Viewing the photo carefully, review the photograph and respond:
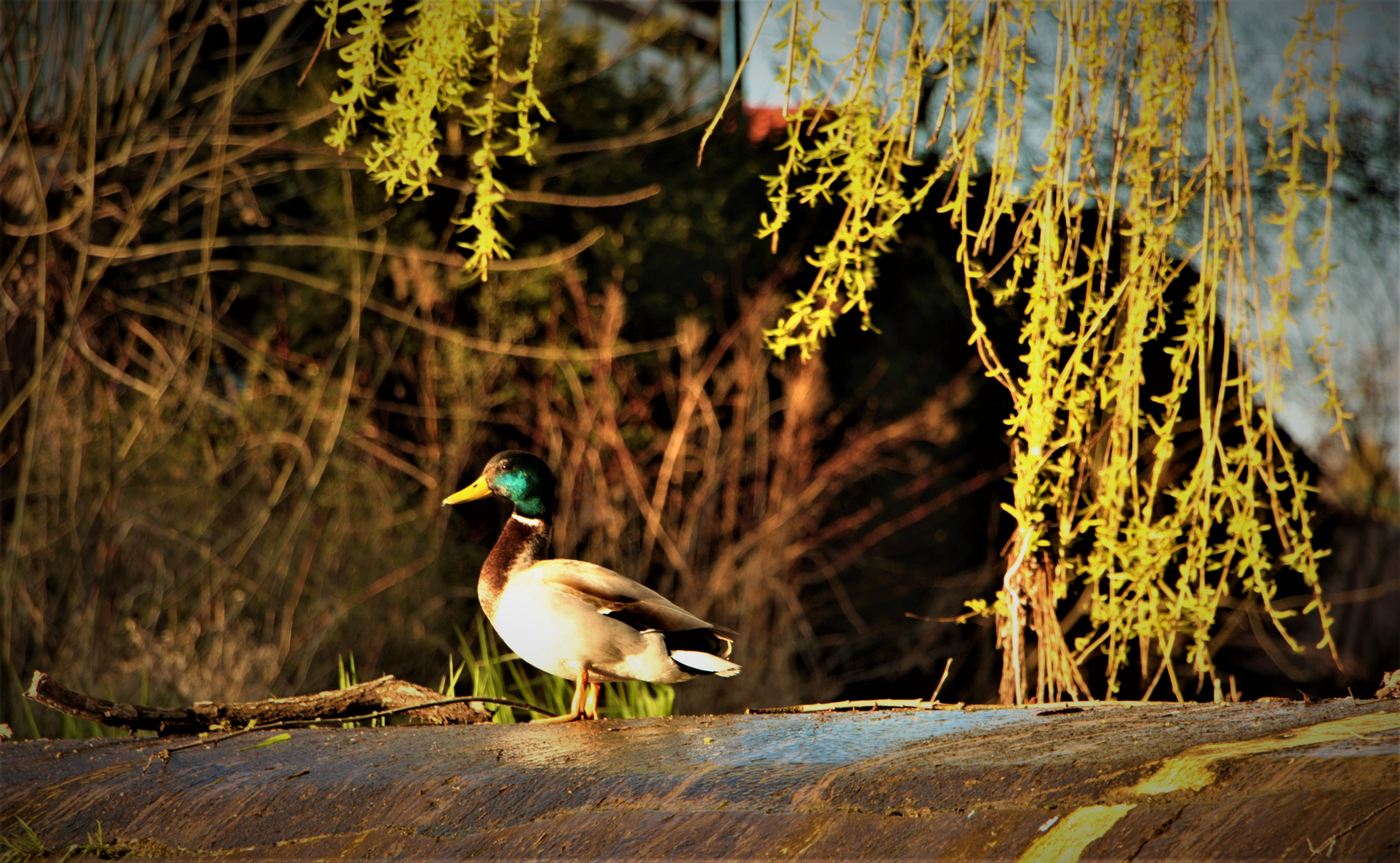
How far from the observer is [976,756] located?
1.46 m

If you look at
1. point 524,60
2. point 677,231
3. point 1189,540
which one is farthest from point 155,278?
point 1189,540

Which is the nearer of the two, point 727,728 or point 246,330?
point 727,728

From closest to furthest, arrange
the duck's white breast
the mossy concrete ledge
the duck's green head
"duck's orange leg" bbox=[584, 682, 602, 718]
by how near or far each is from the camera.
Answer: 1. the mossy concrete ledge
2. the duck's white breast
3. "duck's orange leg" bbox=[584, 682, 602, 718]
4. the duck's green head

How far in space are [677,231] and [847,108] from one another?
4142 millimetres

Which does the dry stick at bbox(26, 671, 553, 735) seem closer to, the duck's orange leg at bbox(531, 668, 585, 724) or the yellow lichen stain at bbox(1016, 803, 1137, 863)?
the duck's orange leg at bbox(531, 668, 585, 724)

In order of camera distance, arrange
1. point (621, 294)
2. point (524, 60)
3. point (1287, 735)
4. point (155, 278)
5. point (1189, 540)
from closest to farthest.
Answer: point (1287, 735)
point (1189, 540)
point (155, 278)
point (524, 60)
point (621, 294)

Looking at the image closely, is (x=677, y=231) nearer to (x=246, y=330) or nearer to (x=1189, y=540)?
(x=246, y=330)

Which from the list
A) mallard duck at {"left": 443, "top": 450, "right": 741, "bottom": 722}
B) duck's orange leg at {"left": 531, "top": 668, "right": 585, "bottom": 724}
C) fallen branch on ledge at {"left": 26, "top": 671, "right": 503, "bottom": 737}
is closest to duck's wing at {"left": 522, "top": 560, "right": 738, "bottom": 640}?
mallard duck at {"left": 443, "top": 450, "right": 741, "bottom": 722}

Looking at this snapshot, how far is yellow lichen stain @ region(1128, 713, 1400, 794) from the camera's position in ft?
4.22

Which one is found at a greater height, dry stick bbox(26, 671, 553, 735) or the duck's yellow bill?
the duck's yellow bill

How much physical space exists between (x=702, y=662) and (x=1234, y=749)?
85 cm

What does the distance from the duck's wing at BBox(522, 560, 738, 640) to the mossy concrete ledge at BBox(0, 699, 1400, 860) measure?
163 mm

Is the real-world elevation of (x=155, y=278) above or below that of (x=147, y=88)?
below

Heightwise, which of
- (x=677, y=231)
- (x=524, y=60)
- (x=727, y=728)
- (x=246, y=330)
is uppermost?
(x=524, y=60)
